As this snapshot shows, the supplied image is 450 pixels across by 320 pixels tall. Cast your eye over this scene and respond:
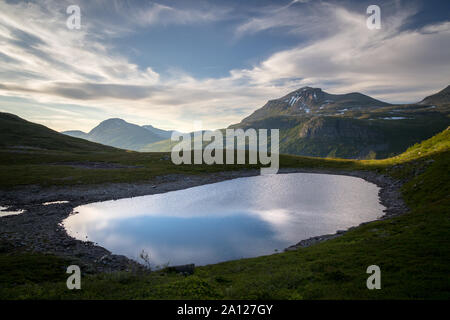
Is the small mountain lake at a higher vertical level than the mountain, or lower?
lower

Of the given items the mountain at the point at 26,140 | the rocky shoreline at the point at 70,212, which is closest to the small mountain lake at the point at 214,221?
the rocky shoreline at the point at 70,212

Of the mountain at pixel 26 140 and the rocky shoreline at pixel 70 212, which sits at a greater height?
the mountain at pixel 26 140

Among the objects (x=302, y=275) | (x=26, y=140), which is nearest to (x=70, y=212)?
(x=302, y=275)

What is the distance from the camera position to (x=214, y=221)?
38.8m

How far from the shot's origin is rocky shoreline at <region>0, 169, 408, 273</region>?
24422 millimetres

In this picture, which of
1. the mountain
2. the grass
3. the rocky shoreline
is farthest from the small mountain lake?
A: the mountain

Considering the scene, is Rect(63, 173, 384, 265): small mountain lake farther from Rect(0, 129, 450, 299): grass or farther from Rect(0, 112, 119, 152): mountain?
Rect(0, 112, 119, 152): mountain

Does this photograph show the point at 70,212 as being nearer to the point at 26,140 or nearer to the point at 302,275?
the point at 302,275

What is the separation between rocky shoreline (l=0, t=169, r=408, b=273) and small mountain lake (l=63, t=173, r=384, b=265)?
2.01 metres

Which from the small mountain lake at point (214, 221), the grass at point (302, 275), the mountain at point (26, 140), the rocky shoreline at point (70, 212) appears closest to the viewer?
the grass at point (302, 275)

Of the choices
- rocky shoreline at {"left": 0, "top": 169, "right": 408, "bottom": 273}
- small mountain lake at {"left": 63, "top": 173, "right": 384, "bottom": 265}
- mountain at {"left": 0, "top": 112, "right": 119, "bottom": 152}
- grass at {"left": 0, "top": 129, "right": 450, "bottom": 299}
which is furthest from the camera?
mountain at {"left": 0, "top": 112, "right": 119, "bottom": 152}

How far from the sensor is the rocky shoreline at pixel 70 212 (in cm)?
2442

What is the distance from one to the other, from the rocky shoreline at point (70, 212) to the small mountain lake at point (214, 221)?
201cm

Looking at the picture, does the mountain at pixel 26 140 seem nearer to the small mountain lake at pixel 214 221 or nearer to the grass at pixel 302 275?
the small mountain lake at pixel 214 221
